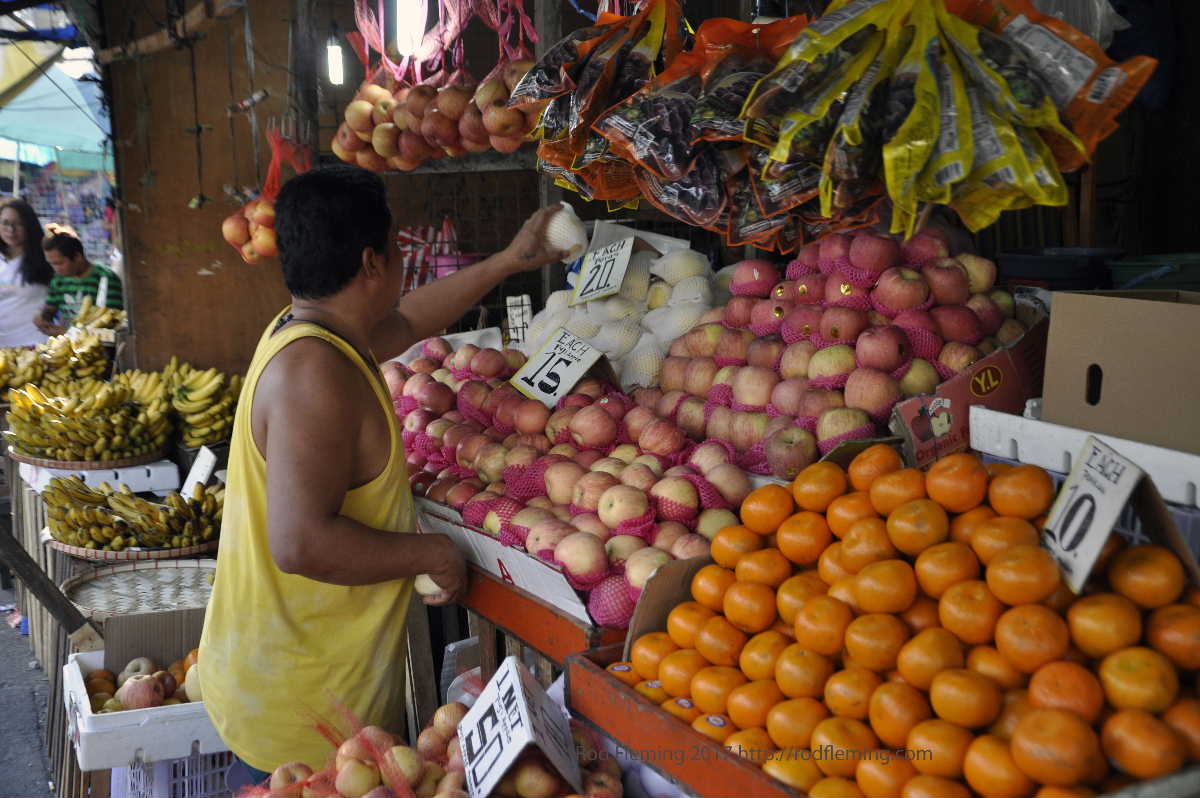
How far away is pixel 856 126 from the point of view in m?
1.71

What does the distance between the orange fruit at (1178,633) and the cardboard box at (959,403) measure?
743mm

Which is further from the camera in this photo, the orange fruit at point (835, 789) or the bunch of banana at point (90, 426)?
the bunch of banana at point (90, 426)

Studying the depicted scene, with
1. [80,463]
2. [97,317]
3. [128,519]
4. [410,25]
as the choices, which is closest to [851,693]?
[128,519]

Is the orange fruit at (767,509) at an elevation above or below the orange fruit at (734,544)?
above

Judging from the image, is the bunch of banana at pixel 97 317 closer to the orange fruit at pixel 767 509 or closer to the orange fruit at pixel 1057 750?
the orange fruit at pixel 767 509

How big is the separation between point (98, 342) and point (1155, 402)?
6752 millimetres

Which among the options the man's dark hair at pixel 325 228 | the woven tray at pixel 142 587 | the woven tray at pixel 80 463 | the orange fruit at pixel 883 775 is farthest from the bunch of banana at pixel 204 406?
the orange fruit at pixel 883 775

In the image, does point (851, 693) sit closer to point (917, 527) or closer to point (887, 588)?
point (887, 588)

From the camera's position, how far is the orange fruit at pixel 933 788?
1328 mm

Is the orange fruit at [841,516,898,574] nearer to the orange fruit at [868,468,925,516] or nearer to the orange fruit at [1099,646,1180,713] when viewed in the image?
the orange fruit at [868,468,925,516]

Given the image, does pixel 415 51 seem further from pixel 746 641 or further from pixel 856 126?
pixel 746 641

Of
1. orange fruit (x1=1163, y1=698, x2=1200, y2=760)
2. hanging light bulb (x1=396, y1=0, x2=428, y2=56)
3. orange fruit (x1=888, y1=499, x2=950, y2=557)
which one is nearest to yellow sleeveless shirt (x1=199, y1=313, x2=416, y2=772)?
orange fruit (x1=888, y1=499, x2=950, y2=557)

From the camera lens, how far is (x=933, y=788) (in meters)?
1.33

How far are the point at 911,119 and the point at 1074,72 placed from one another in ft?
0.95
